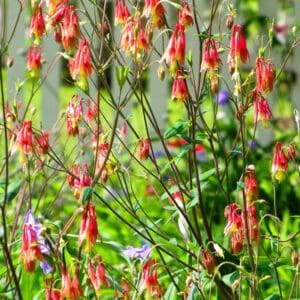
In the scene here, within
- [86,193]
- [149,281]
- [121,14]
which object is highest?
[121,14]

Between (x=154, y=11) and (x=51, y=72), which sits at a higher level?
(x=154, y=11)

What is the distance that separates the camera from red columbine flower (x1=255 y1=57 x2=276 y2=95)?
258cm

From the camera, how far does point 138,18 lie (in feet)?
8.59

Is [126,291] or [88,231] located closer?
[88,231]

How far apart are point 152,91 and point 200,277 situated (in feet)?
14.7

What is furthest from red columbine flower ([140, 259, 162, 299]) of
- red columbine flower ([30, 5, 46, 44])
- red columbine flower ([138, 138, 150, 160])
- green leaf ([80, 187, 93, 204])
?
red columbine flower ([30, 5, 46, 44])

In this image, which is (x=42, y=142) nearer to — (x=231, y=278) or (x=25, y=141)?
(x=25, y=141)

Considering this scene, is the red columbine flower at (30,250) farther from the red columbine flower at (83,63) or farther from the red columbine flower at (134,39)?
the red columbine flower at (134,39)

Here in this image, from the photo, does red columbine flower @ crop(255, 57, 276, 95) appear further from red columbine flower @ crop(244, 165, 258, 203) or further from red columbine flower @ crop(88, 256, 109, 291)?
red columbine flower @ crop(88, 256, 109, 291)

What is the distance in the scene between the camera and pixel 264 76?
2.58 metres

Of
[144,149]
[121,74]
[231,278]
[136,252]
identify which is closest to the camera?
[121,74]

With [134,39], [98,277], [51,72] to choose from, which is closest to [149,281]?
[98,277]

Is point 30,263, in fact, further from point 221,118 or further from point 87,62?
point 221,118

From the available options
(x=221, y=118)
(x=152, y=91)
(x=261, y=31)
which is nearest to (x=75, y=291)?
(x=221, y=118)
